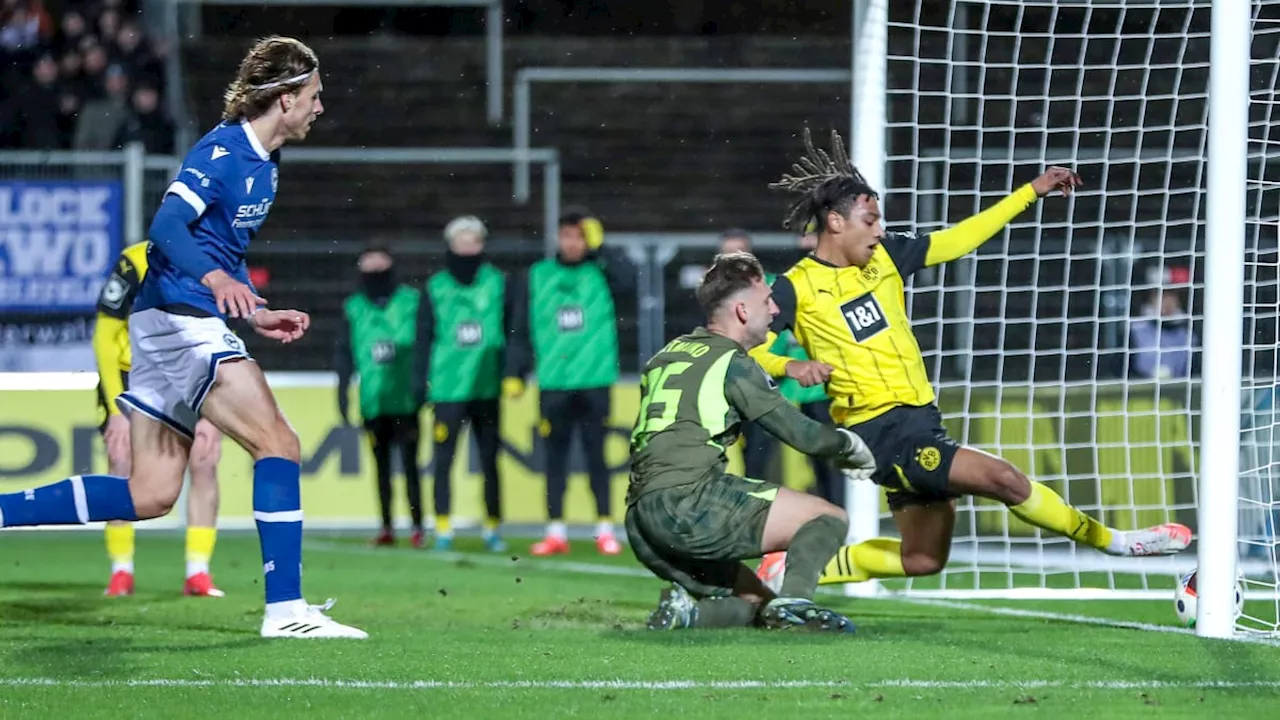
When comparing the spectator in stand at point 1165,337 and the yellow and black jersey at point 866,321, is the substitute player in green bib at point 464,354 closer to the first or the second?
the spectator in stand at point 1165,337

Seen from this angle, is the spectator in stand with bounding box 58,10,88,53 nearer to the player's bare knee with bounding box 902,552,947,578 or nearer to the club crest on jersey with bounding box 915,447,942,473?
the player's bare knee with bounding box 902,552,947,578

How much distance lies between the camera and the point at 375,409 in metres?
12.6

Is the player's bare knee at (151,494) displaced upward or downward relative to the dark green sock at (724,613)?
upward

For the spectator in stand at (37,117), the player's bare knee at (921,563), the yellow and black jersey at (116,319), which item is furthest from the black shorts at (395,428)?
the spectator in stand at (37,117)

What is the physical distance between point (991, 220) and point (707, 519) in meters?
1.79

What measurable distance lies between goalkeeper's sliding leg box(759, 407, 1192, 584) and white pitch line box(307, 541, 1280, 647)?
0.30 m

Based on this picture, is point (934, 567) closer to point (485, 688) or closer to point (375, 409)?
point (485, 688)

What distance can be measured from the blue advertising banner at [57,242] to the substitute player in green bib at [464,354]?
12.2 feet

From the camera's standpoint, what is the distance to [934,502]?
721 cm

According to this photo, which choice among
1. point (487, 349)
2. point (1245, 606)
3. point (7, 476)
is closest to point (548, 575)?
point (487, 349)

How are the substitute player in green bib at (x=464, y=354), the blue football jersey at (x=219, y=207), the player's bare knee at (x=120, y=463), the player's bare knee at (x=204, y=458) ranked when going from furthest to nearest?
the substitute player in green bib at (x=464, y=354), the player's bare knee at (x=204, y=458), the player's bare knee at (x=120, y=463), the blue football jersey at (x=219, y=207)

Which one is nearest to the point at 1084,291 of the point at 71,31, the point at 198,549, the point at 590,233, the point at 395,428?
the point at 590,233

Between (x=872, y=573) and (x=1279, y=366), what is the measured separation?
8.57ft

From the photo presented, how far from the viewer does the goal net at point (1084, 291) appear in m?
8.55
